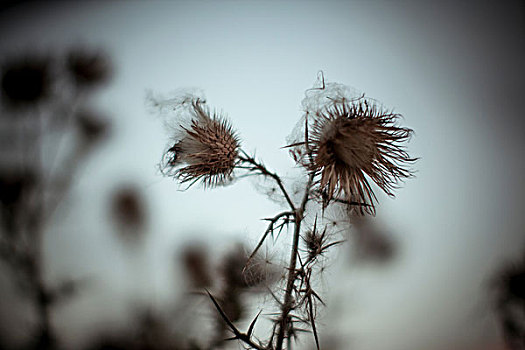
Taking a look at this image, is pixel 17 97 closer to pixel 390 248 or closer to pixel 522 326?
pixel 390 248

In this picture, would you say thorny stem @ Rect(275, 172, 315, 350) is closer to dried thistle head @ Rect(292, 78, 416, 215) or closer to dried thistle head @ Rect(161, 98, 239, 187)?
dried thistle head @ Rect(292, 78, 416, 215)

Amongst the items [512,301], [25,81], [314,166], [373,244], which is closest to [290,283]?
[314,166]

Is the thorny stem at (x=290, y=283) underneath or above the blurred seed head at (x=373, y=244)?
underneath

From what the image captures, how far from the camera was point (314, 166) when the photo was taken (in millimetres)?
631

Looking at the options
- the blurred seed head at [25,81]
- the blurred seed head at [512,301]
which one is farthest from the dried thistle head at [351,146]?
the blurred seed head at [25,81]

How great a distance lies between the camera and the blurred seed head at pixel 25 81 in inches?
79.7

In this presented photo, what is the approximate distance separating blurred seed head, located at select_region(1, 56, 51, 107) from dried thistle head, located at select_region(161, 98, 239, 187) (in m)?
1.88

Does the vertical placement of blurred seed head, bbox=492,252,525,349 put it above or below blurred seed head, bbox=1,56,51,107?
below

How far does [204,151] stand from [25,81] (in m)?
2.05

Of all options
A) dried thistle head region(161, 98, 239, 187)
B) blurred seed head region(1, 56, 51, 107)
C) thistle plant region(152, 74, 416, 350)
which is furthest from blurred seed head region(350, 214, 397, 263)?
blurred seed head region(1, 56, 51, 107)

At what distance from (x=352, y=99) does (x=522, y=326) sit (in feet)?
5.23

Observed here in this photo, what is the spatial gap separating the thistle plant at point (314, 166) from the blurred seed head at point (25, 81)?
1.90 m

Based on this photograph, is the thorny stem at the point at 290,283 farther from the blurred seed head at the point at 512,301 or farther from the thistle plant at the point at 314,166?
the blurred seed head at the point at 512,301

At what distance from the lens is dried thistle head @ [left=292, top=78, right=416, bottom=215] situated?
61 cm
